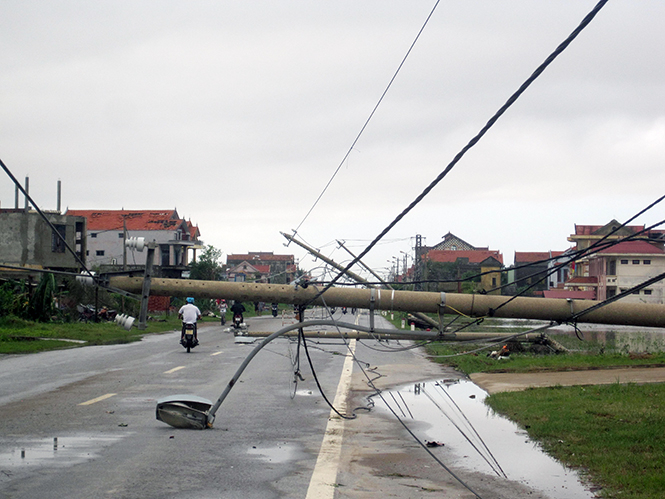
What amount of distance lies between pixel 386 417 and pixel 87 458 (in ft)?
15.8

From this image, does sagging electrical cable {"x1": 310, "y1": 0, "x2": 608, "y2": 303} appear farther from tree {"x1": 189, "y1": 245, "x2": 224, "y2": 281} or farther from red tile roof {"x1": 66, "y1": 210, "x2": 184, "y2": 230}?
red tile roof {"x1": 66, "y1": 210, "x2": 184, "y2": 230}

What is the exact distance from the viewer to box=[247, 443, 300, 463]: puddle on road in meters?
7.77

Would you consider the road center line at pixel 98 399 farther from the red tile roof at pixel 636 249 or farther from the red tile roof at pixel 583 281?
the red tile roof at pixel 583 281

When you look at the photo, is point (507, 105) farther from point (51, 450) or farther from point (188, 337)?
point (188, 337)

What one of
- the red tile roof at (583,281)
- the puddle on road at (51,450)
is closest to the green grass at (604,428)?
the puddle on road at (51,450)

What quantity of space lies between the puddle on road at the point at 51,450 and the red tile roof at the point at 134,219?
273 feet

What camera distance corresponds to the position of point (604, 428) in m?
9.56

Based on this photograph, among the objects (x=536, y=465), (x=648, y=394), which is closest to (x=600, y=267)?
(x=648, y=394)

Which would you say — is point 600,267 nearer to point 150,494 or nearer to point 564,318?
point 564,318

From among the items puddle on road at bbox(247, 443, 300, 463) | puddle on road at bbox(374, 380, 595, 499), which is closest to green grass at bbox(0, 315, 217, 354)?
puddle on road at bbox(374, 380, 595, 499)

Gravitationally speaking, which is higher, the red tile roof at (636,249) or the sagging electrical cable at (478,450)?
the red tile roof at (636,249)

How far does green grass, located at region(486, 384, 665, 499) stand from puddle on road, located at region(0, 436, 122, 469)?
5.08m

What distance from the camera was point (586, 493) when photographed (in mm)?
6605

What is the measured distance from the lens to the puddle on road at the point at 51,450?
286 inches
